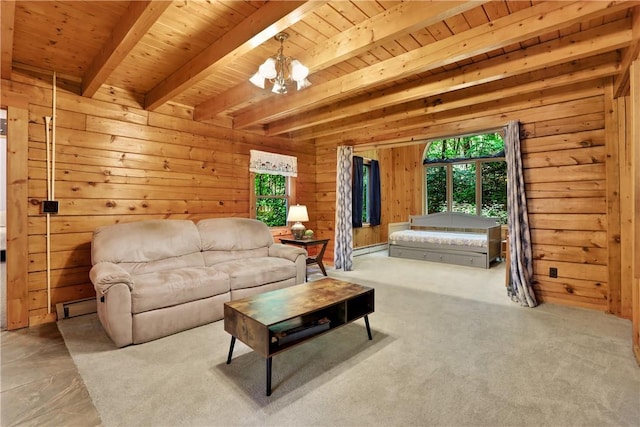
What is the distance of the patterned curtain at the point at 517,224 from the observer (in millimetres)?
3402

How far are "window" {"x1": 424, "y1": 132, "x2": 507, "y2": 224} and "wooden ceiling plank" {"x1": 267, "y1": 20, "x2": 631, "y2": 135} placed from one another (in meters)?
4.10

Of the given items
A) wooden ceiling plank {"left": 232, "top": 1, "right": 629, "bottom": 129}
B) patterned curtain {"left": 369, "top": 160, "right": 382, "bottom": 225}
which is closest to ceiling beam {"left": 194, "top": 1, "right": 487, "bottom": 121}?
wooden ceiling plank {"left": 232, "top": 1, "right": 629, "bottom": 129}

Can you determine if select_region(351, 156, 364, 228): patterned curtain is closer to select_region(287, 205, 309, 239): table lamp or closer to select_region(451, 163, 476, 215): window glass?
select_region(287, 205, 309, 239): table lamp

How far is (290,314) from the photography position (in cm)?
195

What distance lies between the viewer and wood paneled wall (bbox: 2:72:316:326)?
9.30ft

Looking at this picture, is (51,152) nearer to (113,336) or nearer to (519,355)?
(113,336)

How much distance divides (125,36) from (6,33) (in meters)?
0.78

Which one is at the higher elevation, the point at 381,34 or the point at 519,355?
the point at 381,34

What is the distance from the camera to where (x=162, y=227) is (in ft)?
10.7

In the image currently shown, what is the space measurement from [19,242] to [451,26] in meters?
4.03

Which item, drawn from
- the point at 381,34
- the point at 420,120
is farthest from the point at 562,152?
the point at 381,34

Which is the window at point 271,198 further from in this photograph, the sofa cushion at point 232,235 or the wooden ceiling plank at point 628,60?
the wooden ceiling plank at point 628,60

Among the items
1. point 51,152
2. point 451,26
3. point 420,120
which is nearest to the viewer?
point 451,26

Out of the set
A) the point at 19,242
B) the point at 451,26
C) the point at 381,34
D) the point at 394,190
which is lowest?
the point at 19,242
